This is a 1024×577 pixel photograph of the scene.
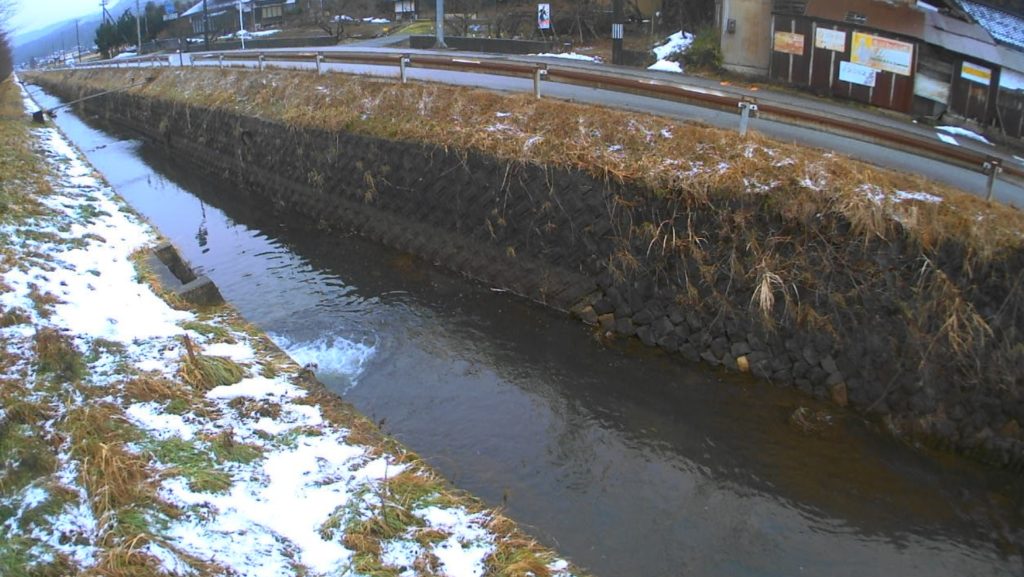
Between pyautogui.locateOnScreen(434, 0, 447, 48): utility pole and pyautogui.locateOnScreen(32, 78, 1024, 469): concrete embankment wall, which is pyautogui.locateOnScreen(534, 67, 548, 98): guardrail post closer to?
pyautogui.locateOnScreen(32, 78, 1024, 469): concrete embankment wall

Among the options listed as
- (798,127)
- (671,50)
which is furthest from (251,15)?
(798,127)

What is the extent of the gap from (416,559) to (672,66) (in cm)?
2085

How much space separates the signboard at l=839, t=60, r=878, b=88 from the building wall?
2.98 metres

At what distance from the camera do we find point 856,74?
1677cm

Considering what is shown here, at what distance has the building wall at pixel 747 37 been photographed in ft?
65.6

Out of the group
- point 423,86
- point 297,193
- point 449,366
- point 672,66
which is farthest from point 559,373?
point 672,66

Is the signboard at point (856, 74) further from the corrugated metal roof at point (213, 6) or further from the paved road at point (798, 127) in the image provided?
the corrugated metal roof at point (213, 6)

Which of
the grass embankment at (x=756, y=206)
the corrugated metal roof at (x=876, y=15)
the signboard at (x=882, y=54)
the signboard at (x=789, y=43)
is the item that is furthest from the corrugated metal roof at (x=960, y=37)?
the grass embankment at (x=756, y=206)

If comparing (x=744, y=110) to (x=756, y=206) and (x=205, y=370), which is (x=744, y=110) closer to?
(x=756, y=206)

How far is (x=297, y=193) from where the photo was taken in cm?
1652

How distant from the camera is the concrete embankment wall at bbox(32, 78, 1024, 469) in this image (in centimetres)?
729

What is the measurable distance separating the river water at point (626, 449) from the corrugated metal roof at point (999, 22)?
12.5 m

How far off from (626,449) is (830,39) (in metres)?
14.2

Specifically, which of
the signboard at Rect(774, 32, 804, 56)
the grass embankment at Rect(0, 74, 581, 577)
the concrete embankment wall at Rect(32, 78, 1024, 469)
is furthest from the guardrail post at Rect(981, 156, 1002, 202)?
the signboard at Rect(774, 32, 804, 56)
